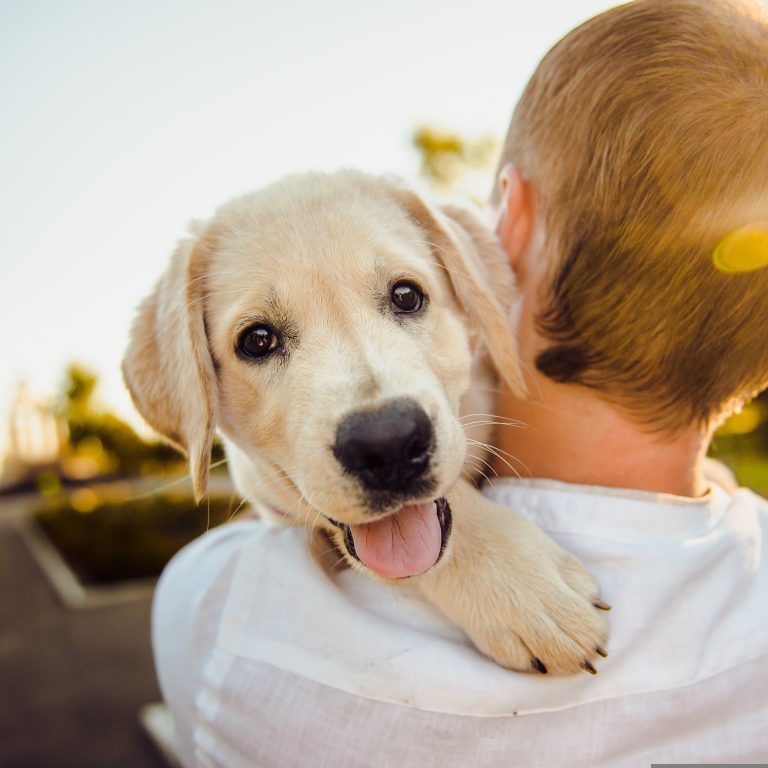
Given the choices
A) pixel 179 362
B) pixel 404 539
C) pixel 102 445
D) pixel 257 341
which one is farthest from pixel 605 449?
pixel 102 445

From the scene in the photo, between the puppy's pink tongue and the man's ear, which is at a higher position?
the man's ear

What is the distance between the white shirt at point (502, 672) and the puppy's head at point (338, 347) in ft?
0.83

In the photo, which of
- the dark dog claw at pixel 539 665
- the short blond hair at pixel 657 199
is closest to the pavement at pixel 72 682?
the dark dog claw at pixel 539 665

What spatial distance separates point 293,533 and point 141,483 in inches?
817

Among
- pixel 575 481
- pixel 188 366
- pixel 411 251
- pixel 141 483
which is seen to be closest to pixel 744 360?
pixel 575 481

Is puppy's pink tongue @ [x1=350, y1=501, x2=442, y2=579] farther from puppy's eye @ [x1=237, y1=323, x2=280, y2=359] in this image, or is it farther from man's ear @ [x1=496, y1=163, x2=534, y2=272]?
man's ear @ [x1=496, y1=163, x2=534, y2=272]

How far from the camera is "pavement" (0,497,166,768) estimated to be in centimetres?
683

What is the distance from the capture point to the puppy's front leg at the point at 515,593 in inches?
71.7

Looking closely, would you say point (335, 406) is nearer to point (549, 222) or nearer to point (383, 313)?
point (383, 313)

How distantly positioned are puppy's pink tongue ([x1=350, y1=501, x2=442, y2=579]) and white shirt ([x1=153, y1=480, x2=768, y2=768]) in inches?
3.0

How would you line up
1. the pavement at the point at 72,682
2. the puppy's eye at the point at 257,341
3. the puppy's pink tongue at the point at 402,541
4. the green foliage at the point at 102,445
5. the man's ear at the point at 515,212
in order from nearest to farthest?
1. the puppy's pink tongue at the point at 402,541
2. the man's ear at the point at 515,212
3. the puppy's eye at the point at 257,341
4. the pavement at the point at 72,682
5. the green foliage at the point at 102,445

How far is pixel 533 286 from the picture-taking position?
2.46 m

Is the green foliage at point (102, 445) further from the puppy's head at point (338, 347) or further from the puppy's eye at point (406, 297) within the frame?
the puppy's eye at point (406, 297)

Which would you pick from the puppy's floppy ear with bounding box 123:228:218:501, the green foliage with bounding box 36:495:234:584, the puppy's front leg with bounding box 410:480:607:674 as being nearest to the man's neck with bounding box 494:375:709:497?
the puppy's front leg with bounding box 410:480:607:674
